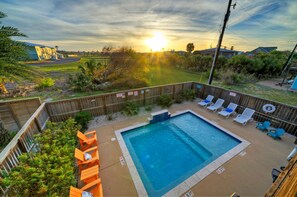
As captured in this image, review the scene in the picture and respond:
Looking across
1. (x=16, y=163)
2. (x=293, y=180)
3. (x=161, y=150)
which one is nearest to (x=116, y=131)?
(x=161, y=150)

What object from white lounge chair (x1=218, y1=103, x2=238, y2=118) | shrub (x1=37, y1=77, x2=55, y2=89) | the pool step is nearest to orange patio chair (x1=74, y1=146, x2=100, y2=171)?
the pool step

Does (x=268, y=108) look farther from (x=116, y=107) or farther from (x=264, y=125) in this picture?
(x=116, y=107)

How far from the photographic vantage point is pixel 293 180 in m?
1.49

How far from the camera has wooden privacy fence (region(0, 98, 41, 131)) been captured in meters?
5.95

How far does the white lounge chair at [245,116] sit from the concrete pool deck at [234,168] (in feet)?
1.73

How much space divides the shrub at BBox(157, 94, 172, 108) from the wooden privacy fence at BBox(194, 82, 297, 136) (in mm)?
3740

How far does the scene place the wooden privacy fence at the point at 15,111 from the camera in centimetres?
595

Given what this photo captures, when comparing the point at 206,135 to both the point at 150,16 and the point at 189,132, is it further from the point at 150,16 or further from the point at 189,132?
the point at 150,16

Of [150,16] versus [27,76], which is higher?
[150,16]

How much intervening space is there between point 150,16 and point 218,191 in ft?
34.6

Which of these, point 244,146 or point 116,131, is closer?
point 244,146

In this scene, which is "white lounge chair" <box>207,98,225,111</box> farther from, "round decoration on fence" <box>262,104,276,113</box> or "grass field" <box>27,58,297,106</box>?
"grass field" <box>27,58,297,106</box>

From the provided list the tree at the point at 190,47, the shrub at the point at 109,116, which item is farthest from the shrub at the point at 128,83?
the tree at the point at 190,47

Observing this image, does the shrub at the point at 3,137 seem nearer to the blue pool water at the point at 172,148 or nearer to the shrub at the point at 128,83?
the blue pool water at the point at 172,148
